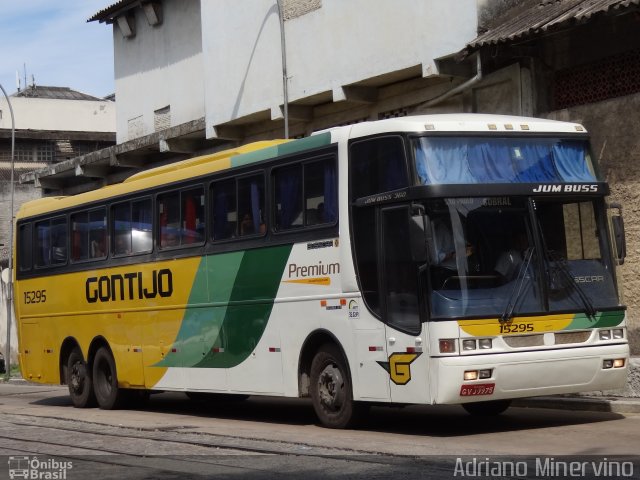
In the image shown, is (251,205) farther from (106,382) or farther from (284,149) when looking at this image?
(106,382)

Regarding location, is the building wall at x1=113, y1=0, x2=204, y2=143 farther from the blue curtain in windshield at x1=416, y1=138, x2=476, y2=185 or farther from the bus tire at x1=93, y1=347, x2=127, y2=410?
the blue curtain in windshield at x1=416, y1=138, x2=476, y2=185

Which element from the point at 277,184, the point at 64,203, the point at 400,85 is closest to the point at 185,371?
the point at 277,184

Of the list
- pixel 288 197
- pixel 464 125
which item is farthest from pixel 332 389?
pixel 464 125

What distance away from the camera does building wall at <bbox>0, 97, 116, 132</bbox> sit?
55.7m

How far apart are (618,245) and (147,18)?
19766 millimetres

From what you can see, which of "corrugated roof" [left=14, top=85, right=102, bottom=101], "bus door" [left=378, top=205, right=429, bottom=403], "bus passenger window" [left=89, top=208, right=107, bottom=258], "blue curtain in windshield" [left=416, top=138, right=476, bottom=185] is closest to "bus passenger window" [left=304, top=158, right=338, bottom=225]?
"bus door" [left=378, top=205, right=429, bottom=403]

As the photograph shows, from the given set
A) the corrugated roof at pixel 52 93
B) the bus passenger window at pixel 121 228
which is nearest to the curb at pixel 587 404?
the bus passenger window at pixel 121 228

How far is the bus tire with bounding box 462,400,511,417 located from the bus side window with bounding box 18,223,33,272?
9332mm

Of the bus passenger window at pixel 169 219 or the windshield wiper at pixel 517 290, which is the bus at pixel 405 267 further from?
the bus passenger window at pixel 169 219

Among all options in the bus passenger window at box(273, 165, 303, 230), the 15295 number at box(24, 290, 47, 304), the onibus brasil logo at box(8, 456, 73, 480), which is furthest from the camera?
the 15295 number at box(24, 290, 47, 304)

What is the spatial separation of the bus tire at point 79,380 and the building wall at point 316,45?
6682 mm

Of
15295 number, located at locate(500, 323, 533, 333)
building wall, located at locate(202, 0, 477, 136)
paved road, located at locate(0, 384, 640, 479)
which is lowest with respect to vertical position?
paved road, located at locate(0, 384, 640, 479)

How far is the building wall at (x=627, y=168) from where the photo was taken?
1636 cm

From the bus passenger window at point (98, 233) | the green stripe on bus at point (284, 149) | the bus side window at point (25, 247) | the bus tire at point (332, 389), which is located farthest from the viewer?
the bus side window at point (25, 247)
